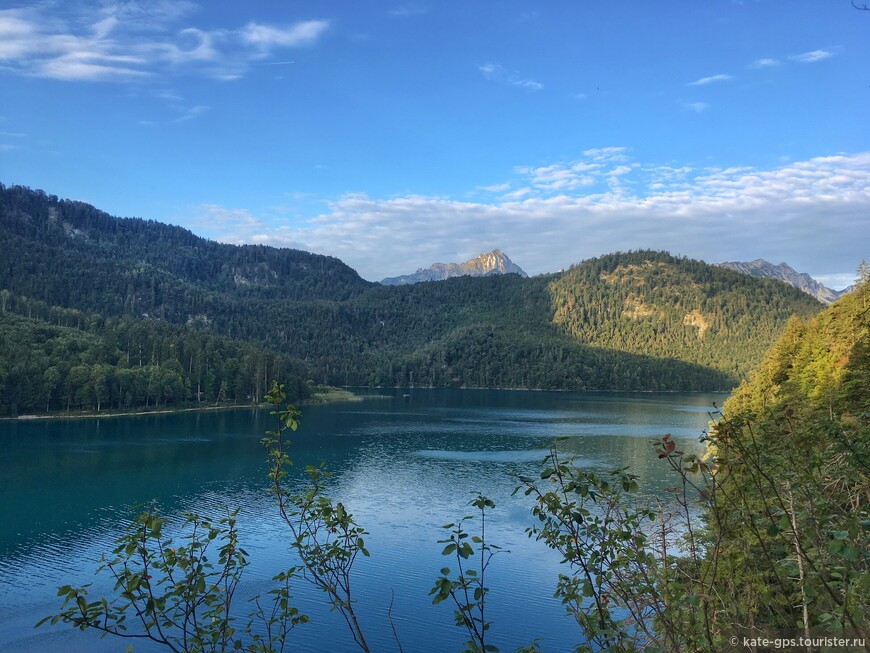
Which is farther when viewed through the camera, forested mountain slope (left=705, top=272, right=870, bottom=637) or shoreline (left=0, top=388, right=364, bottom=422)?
shoreline (left=0, top=388, right=364, bottom=422)

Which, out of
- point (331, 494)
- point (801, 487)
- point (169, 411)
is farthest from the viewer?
point (169, 411)

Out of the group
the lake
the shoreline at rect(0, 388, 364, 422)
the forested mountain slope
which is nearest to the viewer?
the forested mountain slope

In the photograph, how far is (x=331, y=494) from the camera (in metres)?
41.9

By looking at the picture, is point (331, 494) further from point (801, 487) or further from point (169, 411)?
point (169, 411)

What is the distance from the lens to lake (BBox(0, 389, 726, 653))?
72.0 feet

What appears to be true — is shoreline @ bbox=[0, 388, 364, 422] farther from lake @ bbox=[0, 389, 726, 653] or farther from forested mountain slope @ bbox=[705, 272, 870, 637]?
forested mountain slope @ bbox=[705, 272, 870, 637]

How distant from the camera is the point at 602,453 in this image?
5778 centimetres

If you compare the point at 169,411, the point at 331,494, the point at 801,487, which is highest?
the point at 801,487

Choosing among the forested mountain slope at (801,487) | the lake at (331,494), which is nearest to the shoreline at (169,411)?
the lake at (331,494)

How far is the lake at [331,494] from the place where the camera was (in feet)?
72.0

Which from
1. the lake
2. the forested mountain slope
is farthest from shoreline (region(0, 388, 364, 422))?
the forested mountain slope

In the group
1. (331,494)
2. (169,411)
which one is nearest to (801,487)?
(331,494)

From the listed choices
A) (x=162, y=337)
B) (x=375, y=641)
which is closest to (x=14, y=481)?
(x=375, y=641)

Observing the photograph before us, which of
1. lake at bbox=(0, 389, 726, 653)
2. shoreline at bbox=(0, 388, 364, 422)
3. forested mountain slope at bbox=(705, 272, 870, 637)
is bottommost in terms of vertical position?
lake at bbox=(0, 389, 726, 653)
